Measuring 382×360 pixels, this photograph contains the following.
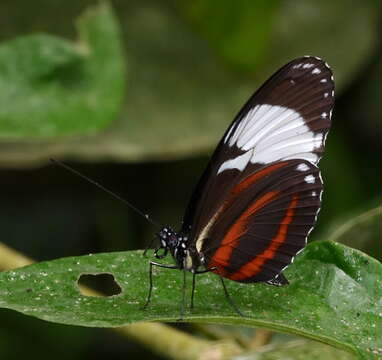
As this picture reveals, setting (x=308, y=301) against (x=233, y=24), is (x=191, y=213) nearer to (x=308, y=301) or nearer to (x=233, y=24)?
(x=308, y=301)

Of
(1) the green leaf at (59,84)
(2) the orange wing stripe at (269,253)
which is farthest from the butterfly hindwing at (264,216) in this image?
(1) the green leaf at (59,84)

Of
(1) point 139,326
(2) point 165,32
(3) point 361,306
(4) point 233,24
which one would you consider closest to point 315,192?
(3) point 361,306

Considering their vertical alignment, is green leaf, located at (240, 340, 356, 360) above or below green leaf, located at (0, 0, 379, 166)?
below

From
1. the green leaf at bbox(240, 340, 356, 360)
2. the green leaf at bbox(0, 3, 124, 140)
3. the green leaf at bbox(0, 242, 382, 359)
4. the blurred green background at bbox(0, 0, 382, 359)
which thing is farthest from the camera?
the blurred green background at bbox(0, 0, 382, 359)

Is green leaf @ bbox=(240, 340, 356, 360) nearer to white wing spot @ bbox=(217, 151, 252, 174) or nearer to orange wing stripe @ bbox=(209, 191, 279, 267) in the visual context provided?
orange wing stripe @ bbox=(209, 191, 279, 267)

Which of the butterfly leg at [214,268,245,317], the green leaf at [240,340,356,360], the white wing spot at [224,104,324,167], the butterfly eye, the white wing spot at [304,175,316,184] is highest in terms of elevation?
the white wing spot at [224,104,324,167]

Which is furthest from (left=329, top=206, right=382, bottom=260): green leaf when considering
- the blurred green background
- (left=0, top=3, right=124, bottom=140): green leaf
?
the blurred green background

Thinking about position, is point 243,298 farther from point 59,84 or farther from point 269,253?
point 59,84

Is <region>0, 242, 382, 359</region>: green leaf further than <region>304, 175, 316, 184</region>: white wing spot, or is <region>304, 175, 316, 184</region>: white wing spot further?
<region>304, 175, 316, 184</region>: white wing spot
